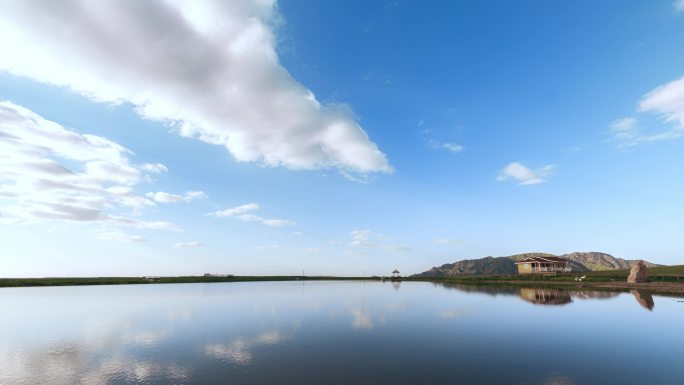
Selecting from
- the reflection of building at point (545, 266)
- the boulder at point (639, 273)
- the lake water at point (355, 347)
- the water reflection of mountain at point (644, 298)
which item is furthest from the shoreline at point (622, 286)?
the lake water at point (355, 347)

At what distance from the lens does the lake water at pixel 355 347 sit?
24970 mm

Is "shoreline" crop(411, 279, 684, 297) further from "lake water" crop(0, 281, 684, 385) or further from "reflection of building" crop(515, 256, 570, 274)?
"lake water" crop(0, 281, 684, 385)

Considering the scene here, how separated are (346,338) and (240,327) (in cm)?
1628

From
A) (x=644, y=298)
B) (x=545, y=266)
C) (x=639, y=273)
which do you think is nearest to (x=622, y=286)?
(x=639, y=273)

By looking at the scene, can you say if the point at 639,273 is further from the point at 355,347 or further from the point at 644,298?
the point at 355,347

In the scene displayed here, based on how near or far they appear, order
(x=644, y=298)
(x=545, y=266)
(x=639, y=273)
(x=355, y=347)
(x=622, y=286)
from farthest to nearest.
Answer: (x=545, y=266)
(x=639, y=273)
(x=622, y=286)
(x=644, y=298)
(x=355, y=347)

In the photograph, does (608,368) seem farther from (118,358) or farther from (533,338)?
(118,358)

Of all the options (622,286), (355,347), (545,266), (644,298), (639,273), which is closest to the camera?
(355,347)

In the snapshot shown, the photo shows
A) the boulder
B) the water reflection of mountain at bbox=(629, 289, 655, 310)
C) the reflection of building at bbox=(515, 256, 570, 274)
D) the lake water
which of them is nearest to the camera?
the lake water

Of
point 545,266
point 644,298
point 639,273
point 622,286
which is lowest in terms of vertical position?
point 644,298

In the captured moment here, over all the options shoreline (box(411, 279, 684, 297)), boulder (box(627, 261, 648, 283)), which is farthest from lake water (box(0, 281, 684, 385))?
boulder (box(627, 261, 648, 283))

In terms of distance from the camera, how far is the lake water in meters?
25.0

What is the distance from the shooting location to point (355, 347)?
34.0m

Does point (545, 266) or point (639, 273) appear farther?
point (545, 266)
